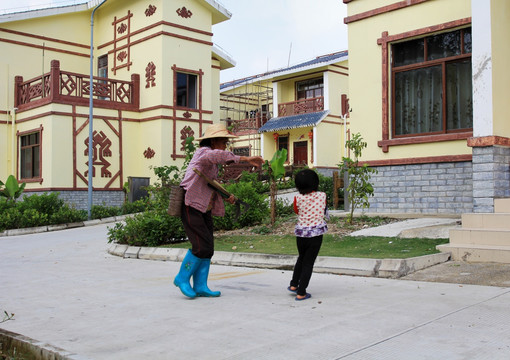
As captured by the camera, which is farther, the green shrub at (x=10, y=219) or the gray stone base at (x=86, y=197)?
the gray stone base at (x=86, y=197)

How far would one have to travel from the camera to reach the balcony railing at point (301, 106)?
30.7 metres

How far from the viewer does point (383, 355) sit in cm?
353

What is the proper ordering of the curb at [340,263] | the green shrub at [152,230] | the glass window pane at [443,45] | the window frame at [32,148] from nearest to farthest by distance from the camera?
1. the curb at [340,263]
2. the green shrub at [152,230]
3. the glass window pane at [443,45]
4. the window frame at [32,148]

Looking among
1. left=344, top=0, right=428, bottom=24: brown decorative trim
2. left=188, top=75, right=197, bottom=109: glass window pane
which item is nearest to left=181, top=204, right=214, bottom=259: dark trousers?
left=344, top=0, right=428, bottom=24: brown decorative trim

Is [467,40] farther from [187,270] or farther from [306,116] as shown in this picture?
[306,116]

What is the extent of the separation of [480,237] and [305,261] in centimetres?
354

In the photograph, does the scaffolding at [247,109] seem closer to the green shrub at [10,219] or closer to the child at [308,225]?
the green shrub at [10,219]

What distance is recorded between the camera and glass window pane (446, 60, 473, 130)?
37.2 feet

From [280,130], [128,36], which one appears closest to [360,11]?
[128,36]

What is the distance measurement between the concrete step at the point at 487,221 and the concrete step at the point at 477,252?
→ 0.57 m

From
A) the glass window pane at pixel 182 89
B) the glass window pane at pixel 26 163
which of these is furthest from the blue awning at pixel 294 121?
the glass window pane at pixel 26 163

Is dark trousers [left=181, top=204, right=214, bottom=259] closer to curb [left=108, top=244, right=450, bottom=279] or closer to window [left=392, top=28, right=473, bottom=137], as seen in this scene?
curb [left=108, top=244, right=450, bottom=279]

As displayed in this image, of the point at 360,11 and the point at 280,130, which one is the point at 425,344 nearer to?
the point at 360,11

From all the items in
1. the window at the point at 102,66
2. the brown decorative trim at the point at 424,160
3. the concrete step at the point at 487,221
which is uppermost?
the window at the point at 102,66
